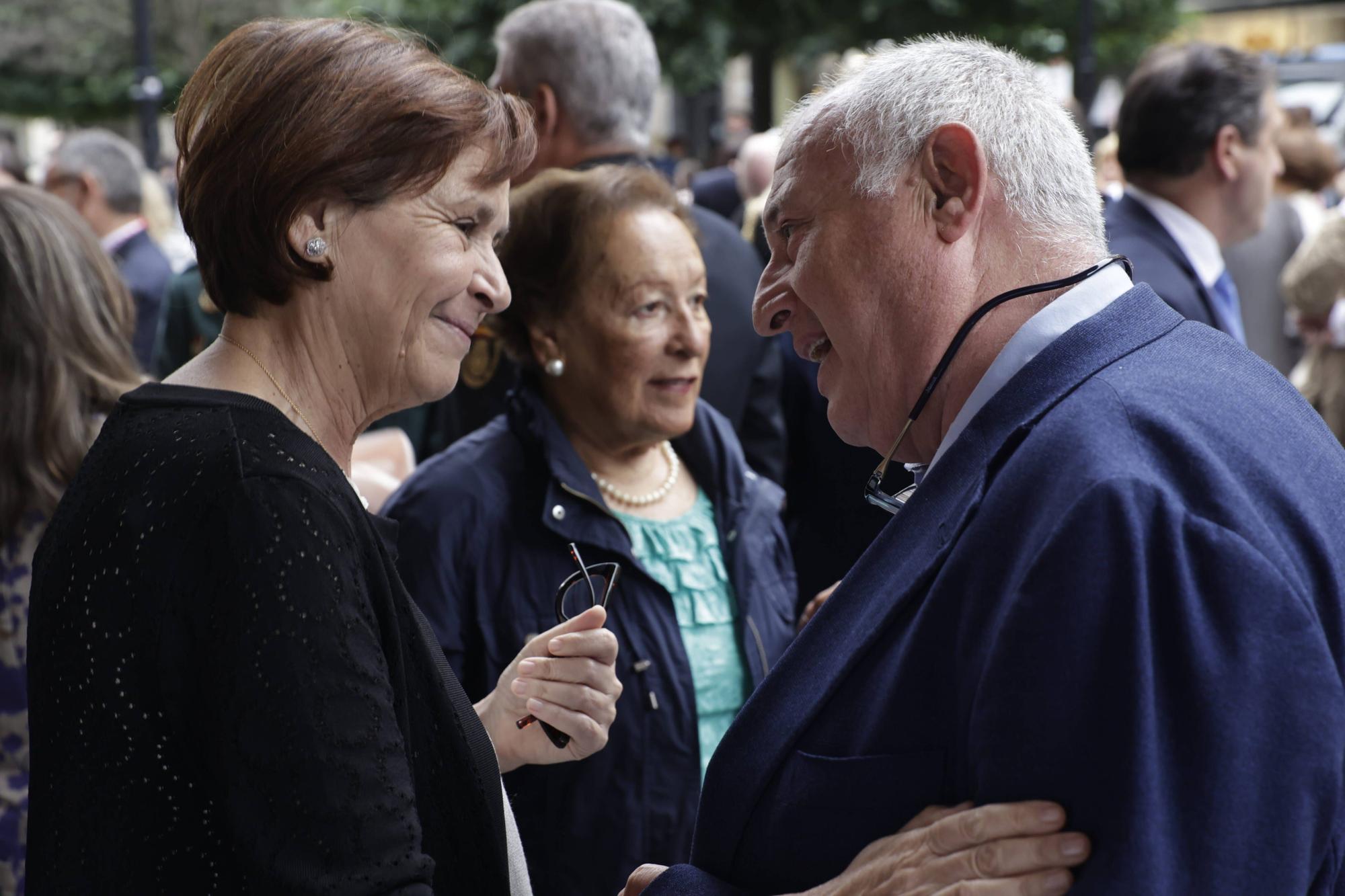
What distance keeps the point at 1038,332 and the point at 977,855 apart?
581mm

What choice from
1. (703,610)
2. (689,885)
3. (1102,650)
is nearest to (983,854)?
(1102,650)

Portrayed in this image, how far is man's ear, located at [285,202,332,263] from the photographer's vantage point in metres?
1.63

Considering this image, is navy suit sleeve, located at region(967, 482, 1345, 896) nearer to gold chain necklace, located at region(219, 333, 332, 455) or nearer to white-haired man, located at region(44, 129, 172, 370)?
gold chain necklace, located at region(219, 333, 332, 455)

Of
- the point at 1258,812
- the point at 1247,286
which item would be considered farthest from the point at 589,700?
the point at 1247,286

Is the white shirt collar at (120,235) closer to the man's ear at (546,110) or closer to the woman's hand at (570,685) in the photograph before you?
the man's ear at (546,110)

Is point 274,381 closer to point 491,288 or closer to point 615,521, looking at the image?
point 491,288

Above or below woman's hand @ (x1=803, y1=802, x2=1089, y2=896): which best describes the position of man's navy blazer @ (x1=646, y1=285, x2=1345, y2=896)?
above

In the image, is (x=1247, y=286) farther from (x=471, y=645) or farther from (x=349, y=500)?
(x=349, y=500)

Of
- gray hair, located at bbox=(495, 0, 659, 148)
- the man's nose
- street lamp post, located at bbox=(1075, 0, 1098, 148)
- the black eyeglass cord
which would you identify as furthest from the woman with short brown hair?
street lamp post, located at bbox=(1075, 0, 1098, 148)

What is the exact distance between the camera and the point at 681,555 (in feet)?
9.20

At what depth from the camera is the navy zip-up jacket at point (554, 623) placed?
8.35ft

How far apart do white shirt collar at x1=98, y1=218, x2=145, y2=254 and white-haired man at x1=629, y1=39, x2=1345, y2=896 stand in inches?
213

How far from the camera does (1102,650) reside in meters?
1.26

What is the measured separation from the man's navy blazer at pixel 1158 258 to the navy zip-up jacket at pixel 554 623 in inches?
63.1
